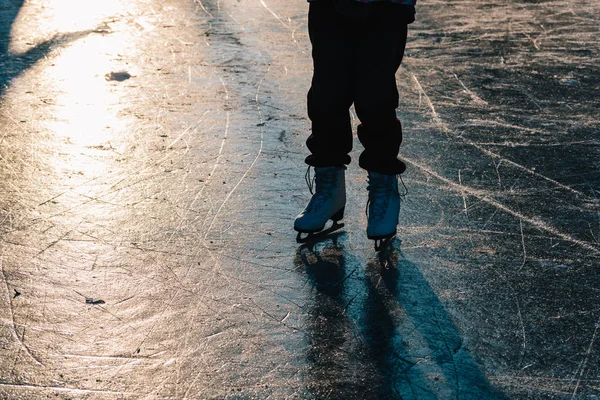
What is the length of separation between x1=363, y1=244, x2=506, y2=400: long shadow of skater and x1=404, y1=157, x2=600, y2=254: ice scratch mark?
2.35 ft

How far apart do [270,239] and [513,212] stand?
1.13m

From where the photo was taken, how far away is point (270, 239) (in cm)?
324

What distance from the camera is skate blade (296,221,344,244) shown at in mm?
3234

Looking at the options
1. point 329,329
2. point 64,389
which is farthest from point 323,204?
point 64,389

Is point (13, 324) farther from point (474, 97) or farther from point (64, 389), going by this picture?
point (474, 97)

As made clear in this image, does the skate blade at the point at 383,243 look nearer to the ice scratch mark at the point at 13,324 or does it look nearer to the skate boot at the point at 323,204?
the skate boot at the point at 323,204

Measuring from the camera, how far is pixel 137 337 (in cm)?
253

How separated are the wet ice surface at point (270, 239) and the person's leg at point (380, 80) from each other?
1.39ft

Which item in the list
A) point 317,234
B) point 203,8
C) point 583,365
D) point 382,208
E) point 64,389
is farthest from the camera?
point 203,8

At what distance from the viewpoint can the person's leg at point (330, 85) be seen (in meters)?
3.00

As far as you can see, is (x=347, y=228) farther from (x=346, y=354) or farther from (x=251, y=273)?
(x=346, y=354)

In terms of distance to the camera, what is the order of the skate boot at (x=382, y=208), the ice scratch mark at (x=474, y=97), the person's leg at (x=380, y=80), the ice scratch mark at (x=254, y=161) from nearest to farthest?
the person's leg at (x=380, y=80)
the skate boot at (x=382, y=208)
the ice scratch mark at (x=254, y=161)
the ice scratch mark at (x=474, y=97)

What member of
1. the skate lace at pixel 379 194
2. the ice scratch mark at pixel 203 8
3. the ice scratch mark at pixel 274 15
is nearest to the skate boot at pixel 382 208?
the skate lace at pixel 379 194

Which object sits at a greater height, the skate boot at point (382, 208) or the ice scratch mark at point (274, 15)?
the skate boot at point (382, 208)
